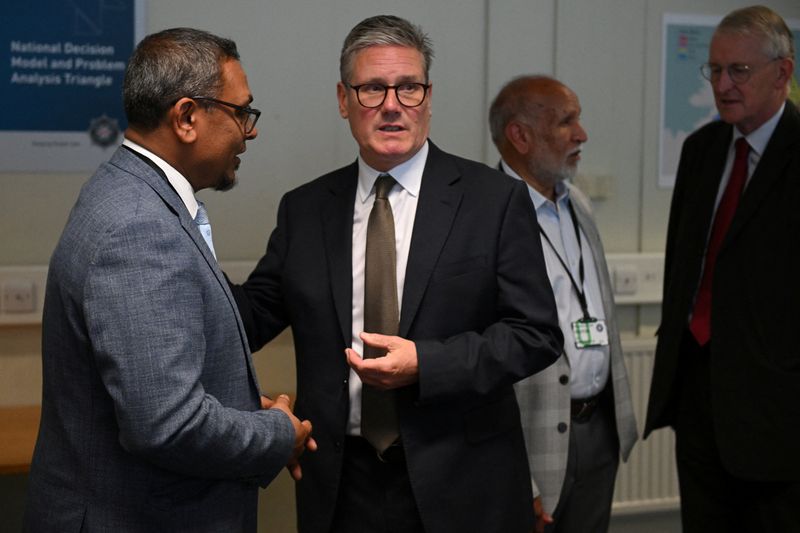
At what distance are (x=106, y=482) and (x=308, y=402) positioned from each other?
61 centimetres

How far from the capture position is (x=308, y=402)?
2.14m

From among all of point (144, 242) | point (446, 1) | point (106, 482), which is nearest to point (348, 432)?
point (106, 482)

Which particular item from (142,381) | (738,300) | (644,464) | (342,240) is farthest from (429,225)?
(644,464)

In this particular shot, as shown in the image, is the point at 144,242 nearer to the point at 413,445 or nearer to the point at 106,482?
the point at 106,482

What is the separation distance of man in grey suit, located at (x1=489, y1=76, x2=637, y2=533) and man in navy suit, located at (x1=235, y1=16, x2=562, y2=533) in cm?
37

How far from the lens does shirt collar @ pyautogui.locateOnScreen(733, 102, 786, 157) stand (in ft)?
8.89

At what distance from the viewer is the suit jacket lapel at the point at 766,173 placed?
2.60 meters

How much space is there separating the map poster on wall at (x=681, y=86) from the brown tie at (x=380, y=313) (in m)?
2.09

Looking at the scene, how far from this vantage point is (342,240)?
7.05 ft

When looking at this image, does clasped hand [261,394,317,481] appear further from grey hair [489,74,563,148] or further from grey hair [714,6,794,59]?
grey hair [714,6,794,59]

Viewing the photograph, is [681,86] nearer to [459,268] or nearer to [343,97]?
[343,97]

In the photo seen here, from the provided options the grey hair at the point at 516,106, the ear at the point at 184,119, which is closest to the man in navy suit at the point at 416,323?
the ear at the point at 184,119

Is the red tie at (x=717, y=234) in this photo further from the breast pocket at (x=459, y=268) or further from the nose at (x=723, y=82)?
the breast pocket at (x=459, y=268)

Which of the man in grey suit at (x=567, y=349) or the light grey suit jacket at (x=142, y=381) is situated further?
the man in grey suit at (x=567, y=349)
